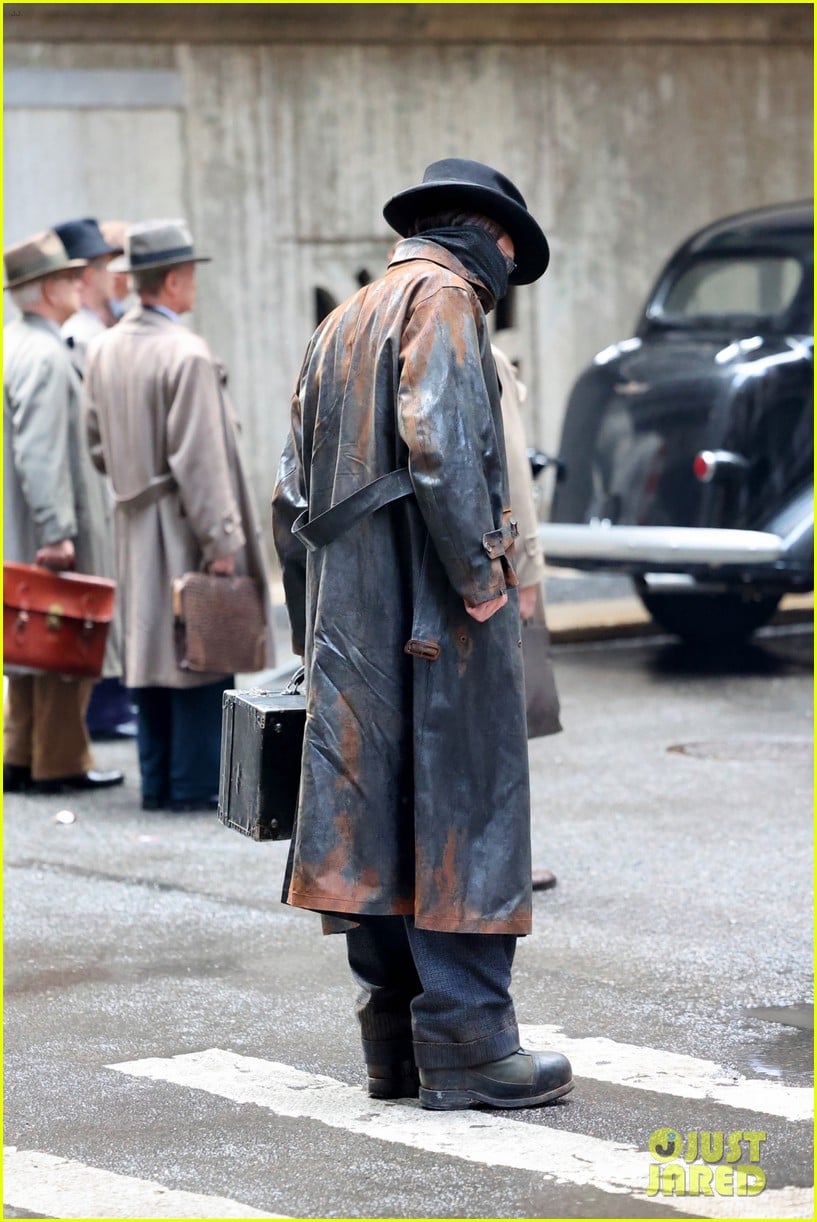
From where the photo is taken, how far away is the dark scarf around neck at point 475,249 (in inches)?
186

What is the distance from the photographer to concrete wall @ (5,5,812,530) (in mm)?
15516

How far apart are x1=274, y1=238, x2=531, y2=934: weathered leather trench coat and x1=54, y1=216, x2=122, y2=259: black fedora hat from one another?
5.20 meters

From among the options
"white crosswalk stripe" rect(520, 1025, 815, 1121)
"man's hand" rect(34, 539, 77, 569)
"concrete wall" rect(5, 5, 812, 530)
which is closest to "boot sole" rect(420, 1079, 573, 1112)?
"white crosswalk stripe" rect(520, 1025, 815, 1121)

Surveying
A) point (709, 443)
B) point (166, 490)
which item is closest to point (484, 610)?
point (166, 490)

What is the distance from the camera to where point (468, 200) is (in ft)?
15.4

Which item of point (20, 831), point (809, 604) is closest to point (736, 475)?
point (809, 604)

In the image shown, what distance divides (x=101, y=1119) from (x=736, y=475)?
7098 millimetres

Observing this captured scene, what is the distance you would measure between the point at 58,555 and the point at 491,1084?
457 cm

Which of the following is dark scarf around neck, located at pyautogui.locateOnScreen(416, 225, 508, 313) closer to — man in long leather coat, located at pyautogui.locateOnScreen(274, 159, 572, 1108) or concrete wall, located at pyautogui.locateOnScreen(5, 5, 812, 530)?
man in long leather coat, located at pyautogui.locateOnScreen(274, 159, 572, 1108)

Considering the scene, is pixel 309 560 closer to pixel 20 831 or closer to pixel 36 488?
pixel 20 831

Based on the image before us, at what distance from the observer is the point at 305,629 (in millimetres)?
4891
